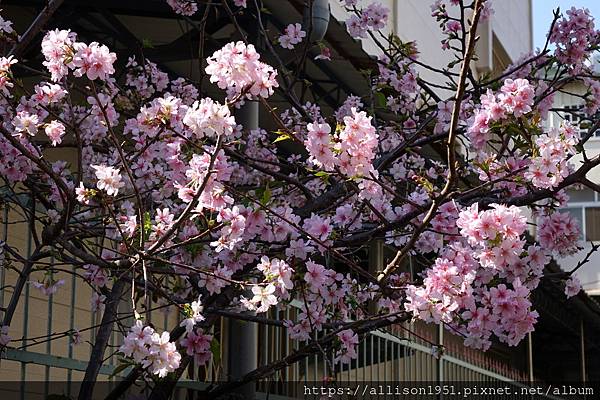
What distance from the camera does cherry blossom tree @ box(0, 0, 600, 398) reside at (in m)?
3.58

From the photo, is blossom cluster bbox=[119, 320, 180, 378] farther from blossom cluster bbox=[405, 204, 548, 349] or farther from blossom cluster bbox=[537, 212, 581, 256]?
blossom cluster bbox=[537, 212, 581, 256]

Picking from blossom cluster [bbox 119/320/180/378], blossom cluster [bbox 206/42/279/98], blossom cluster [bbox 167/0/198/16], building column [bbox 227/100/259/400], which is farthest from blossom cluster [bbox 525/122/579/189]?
blossom cluster [bbox 167/0/198/16]

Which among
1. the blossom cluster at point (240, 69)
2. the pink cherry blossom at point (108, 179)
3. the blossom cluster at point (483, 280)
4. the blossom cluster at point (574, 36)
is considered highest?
the blossom cluster at point (574, 36)

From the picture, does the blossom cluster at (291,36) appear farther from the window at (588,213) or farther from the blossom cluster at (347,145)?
the window at (588,213)

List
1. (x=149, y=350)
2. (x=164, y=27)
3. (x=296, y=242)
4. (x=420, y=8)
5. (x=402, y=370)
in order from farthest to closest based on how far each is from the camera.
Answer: (x=420, y=8) → (x=402, y=370) → (x=164, y=27) → (x=296, y=242) → (x=149, y=350)

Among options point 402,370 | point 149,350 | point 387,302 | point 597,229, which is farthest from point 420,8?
point 597,229

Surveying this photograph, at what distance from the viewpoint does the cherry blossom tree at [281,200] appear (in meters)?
3.58

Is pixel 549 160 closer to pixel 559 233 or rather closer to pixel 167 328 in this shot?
pixel 559 233

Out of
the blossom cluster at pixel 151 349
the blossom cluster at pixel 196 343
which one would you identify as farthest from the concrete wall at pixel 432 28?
the blossom cluster at pixel 151 349

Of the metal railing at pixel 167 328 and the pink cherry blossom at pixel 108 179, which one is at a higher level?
the pink cherry blossom at pixel 108 179

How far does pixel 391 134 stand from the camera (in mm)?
6480

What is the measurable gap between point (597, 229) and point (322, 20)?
19.1 metres

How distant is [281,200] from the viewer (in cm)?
598

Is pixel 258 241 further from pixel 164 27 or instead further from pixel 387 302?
pixel 164 27
